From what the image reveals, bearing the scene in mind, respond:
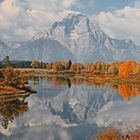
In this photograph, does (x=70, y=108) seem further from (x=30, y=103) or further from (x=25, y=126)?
(x=25, y=126)

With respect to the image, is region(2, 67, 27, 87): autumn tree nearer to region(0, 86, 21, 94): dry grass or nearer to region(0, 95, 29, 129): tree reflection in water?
region(0, 86, 21, 94): dry grass

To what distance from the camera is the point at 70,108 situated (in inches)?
3725

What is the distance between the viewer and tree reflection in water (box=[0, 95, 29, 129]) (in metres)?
67.6

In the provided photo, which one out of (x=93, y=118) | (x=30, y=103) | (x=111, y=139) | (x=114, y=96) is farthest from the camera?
(x=114, y=96)

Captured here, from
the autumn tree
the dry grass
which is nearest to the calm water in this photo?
the dry grass

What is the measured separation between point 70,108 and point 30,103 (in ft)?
35.4

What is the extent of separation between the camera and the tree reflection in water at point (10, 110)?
6756 cm

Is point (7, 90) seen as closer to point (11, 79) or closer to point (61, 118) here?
point (11, 79)

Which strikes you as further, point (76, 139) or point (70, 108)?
point (70, 108)

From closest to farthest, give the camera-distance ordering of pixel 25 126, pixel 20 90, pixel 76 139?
pixel 76 139
pixel 25 126
pixel 20 90

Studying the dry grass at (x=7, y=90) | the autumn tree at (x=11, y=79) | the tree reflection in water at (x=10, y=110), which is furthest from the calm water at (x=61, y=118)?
the autumn tree at (x=11, y=79)

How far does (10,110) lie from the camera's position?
76.9 metres

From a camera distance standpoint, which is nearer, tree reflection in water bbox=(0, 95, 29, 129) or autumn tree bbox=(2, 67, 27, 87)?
tree reflection in water bbox=(0, 95, 29, 129)

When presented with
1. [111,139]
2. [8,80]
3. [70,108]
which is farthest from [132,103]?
[111,139]
